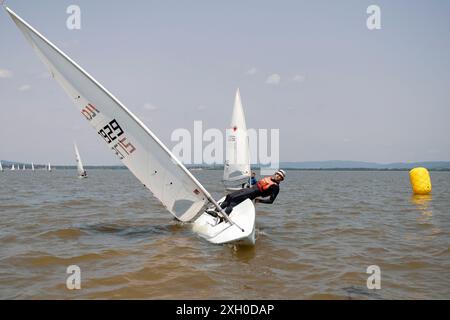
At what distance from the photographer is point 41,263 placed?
8.18 m

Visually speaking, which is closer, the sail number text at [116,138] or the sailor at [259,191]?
the sail number text at [116,138]

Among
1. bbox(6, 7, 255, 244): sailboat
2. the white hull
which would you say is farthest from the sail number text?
the white hull

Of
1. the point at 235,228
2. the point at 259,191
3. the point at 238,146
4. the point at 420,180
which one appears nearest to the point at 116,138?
the point at 235,228

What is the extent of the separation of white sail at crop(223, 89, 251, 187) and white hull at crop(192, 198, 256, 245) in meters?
14.2

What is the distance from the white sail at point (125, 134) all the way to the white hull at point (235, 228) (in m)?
0.67

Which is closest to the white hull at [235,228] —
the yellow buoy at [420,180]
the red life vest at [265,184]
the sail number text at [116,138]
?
the red life vest at [265,184]

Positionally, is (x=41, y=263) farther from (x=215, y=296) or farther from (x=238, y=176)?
(x=238, y=176)

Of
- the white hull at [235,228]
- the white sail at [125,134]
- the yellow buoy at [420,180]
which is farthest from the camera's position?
the yellow buoy at [420,180]

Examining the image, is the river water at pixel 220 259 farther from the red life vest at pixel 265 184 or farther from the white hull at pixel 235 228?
the red life vest at pixel 265 184

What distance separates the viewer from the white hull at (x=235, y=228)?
9.09 m

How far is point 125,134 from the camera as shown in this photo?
30.7 feet

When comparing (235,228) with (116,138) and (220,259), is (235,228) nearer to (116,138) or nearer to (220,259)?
(220,259)

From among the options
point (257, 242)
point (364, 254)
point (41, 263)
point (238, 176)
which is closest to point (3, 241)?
point (41, 263)

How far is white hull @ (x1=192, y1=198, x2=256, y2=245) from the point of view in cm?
909
